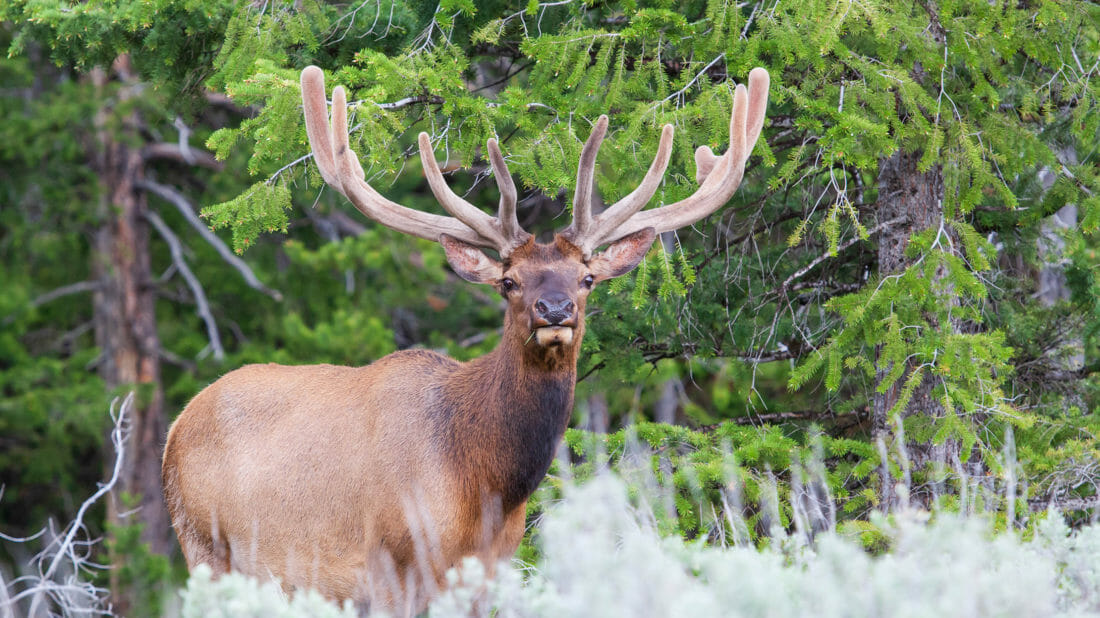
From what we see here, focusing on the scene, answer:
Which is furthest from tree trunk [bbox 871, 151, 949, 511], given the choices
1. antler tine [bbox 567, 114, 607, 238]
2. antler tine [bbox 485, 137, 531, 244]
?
antler tine [bbox 485, 137, 531, 244]

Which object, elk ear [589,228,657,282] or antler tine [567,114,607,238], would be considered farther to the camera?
elk ear [589,228,657,282]

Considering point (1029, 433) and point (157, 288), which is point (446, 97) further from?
point (157, 288)

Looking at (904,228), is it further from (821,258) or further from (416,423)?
(416,423)

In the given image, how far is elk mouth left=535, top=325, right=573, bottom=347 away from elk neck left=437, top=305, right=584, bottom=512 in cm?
15

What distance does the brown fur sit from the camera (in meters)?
5.94

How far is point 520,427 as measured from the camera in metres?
5.99

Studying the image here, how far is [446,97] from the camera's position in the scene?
691cm

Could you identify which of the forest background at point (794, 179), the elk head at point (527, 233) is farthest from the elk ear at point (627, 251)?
the forest background at point (794, 179)

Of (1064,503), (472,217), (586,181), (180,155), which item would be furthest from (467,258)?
(180,155)

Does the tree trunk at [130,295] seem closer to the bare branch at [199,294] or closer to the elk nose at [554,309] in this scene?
the bare branch at [199,294]

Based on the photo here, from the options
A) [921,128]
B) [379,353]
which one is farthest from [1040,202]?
[379,353]

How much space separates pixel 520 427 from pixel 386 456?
29.6 inches

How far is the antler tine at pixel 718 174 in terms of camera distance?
637cm

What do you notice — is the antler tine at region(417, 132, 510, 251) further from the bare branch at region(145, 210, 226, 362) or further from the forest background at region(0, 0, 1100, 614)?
the bare branch at region(145, 210, 226, 362)
